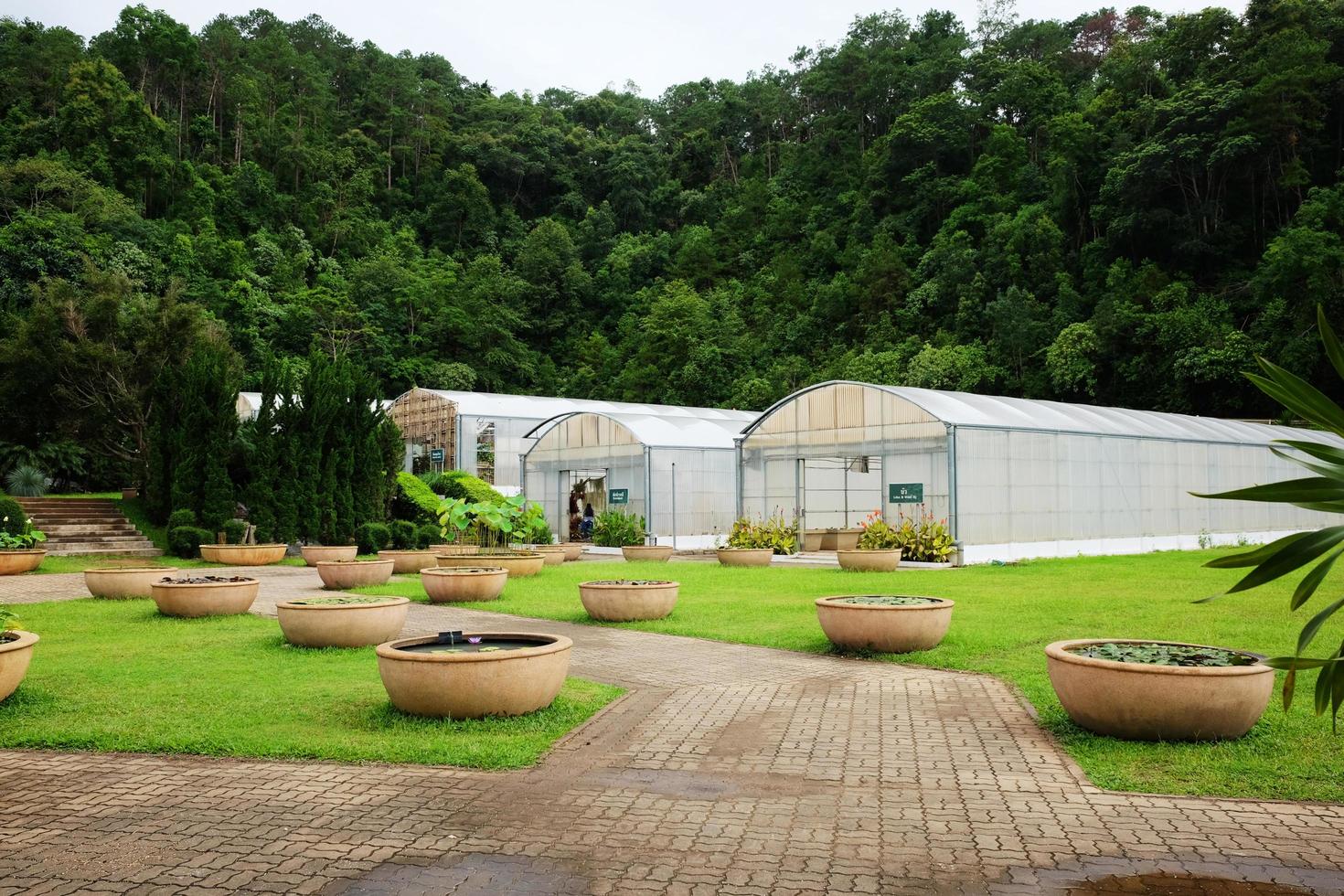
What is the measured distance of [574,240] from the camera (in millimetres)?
70562

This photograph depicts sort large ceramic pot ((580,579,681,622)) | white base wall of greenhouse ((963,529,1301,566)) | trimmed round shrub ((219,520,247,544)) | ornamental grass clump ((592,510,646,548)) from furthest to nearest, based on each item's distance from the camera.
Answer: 1. trimmed round shrub ((219,520,247,544))
2. ornamental grass clump ((592,510,646,548))
3. white base wall of greenhouse ((963,529,1301,566))
4. large ceramic pot ((580,579,681,622))

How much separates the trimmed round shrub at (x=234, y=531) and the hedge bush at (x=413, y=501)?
506cm

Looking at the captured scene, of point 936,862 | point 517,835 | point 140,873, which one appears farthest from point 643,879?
point 140,873

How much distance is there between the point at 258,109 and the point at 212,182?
10.5m

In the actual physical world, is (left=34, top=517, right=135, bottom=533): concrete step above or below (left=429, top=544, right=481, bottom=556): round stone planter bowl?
above

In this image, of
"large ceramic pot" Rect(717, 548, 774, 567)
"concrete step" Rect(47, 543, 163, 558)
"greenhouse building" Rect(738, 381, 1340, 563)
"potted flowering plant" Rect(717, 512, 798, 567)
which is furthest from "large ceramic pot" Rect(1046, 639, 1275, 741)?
"concrete step" Rect(47, 543, 163, 558)

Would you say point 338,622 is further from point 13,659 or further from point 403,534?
point 403,534

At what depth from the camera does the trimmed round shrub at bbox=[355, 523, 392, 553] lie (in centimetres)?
2638

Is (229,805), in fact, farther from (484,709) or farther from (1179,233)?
(1179,233)

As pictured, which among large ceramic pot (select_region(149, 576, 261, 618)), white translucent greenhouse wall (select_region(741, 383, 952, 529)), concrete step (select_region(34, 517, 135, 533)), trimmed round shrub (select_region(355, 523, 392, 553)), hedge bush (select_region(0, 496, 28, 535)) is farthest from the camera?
concrete step (select_region(34, 517, 135, 533))

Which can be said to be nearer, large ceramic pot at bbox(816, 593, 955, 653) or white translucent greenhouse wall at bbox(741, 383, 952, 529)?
large ceramic pot at bbox(816, 593, 955, 653)

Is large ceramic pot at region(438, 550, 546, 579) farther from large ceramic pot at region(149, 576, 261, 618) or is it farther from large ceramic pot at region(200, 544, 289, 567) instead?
large ceramic pot at region(200, 544, 289, 567)

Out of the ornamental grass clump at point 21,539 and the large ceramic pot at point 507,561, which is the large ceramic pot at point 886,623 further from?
the ornamental grass clump at point 21,539

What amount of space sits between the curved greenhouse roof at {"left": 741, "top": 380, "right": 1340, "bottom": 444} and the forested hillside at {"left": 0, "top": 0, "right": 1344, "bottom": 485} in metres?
8.90
